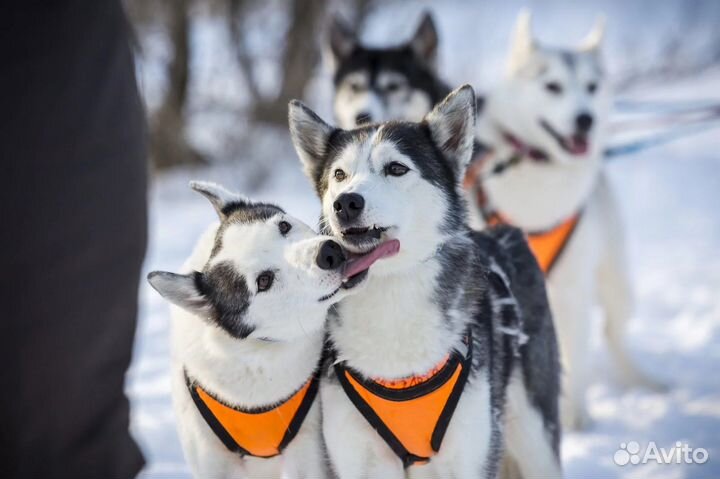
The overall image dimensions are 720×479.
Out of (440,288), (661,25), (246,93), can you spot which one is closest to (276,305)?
(440,288)

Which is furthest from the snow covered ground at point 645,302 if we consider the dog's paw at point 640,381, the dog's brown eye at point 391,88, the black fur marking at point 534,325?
the dog's brown eye at point 391,88

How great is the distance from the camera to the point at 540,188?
3834 mm

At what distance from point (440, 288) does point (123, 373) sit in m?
1.26

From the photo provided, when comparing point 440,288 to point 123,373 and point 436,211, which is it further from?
point 123,373

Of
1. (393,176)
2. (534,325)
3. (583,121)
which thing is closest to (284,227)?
(393,176)

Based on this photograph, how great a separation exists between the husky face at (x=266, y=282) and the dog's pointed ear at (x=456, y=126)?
57 centimetres

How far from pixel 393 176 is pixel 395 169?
0.09 ft

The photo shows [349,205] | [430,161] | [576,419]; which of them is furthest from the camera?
[576,419]

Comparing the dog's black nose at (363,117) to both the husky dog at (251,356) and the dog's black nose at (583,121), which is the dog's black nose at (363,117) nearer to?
the dog's black nose at (583,121)

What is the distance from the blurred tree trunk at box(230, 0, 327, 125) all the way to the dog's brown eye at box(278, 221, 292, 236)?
8065mm

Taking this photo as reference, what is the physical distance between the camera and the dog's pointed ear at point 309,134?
7.93 feet

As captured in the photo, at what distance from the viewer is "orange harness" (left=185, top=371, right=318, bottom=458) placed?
234 centimetres

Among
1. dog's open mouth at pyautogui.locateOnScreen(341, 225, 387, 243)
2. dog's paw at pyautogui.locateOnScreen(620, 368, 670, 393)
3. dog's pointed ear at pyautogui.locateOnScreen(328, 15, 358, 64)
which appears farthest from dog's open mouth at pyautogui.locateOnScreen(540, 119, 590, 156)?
dog's open mouth at pyautogui.locateOnScreen(341, 225, 387, 243)

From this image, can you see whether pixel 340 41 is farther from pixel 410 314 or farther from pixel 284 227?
pixel 410 314
